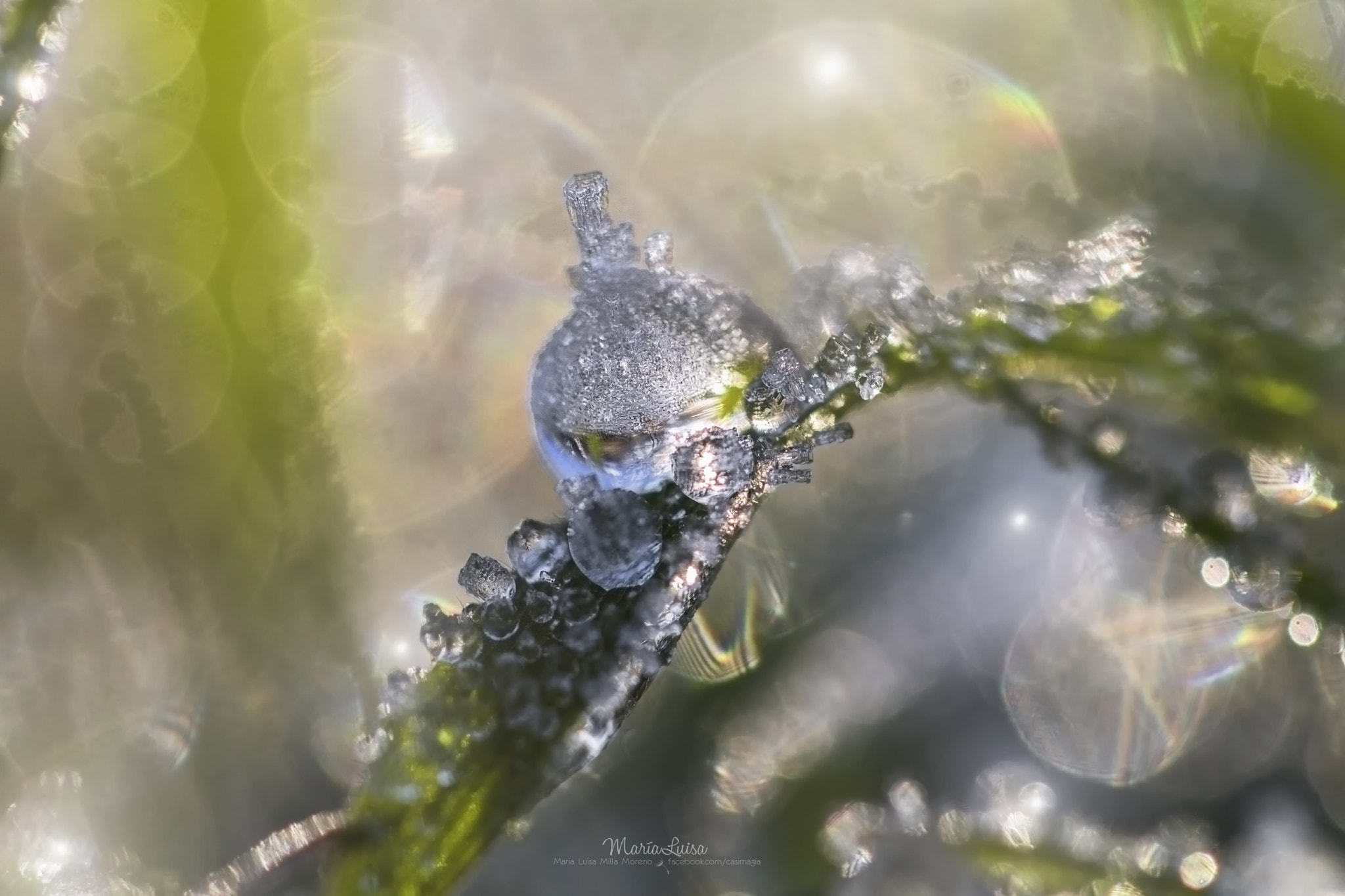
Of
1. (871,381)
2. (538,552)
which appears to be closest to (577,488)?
(538,552)

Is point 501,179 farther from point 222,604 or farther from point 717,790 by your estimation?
point 717,790

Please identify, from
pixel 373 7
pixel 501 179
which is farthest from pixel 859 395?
pixel 373 7

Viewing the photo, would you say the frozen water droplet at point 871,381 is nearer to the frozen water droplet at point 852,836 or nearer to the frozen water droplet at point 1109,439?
the frozen water droplet at point 1109,439

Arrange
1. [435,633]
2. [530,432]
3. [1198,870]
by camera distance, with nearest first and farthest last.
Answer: [1198,870] → [435,633] → [530,432]

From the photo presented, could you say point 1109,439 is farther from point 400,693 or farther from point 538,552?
point 400,693

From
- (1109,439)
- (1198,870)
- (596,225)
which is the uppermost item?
(596,225)

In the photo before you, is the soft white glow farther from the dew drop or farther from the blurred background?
the dew drop
